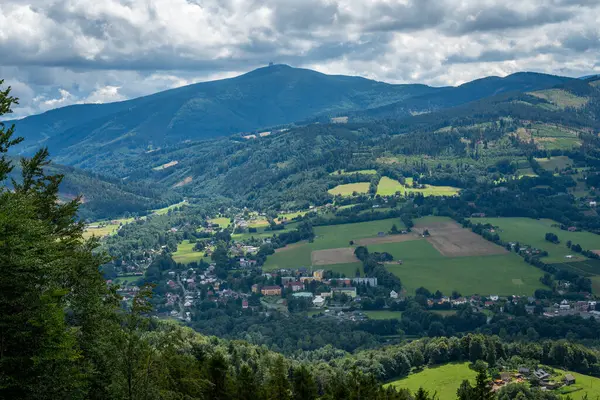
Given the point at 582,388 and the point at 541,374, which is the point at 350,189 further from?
the point at 582,388

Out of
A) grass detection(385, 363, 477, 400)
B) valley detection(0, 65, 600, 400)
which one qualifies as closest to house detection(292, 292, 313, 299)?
valley detection(0, 65, 600, 400)

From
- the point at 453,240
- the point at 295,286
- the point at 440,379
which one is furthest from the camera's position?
the point at 453,240

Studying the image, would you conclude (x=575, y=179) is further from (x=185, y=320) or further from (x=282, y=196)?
(x=185, y=320)

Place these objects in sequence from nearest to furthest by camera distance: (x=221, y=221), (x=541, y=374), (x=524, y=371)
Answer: (x=541, y=374) < (x=524, y=371) < (x=221, y=221)

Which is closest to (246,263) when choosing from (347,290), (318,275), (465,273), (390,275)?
(318,275)

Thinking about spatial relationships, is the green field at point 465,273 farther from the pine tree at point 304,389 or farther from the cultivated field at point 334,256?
the pine tree at point 304,389

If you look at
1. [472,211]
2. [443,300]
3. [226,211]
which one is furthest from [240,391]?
[226,211]
